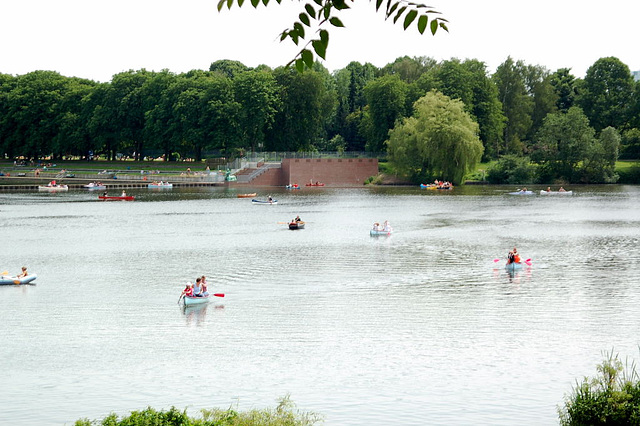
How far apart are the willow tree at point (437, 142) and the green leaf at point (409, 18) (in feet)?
399

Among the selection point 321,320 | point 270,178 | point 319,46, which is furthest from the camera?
point 270,178

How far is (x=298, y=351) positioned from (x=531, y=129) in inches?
5684

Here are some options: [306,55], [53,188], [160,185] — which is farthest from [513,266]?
[53,188]

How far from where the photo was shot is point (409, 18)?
9.56 metres

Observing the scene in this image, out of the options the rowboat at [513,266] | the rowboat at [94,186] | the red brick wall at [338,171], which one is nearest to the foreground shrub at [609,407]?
the rowboat at [513,266]

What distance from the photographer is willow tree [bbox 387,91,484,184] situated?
130375 millimetres

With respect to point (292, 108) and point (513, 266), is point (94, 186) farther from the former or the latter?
point (513, 266)

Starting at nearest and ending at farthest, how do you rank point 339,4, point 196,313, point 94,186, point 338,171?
point 339,4
point 196,313
point 94,186
point 338,171

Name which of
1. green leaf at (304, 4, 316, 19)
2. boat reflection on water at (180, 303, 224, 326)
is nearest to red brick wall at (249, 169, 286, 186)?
boat reflection on water at (180, 303, 224, 326)

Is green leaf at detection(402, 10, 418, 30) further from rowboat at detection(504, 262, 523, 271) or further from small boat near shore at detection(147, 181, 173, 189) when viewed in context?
small boat near shore at detection(147, 181, 173, 189)

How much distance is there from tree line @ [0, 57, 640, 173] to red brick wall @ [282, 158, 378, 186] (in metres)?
6.49

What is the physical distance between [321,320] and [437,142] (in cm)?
9677

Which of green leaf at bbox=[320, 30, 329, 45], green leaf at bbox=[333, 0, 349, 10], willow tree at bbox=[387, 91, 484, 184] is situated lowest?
green leaf at bbox=[320, 30, 329, 45]

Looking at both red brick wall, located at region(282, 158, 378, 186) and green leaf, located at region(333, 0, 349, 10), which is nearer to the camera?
green leaf, located at region(333, 0, 349, 10)
